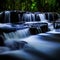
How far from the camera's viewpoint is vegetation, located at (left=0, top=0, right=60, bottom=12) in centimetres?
1853

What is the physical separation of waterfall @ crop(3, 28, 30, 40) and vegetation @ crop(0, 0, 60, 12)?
28.1ft

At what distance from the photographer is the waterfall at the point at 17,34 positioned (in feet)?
30.5

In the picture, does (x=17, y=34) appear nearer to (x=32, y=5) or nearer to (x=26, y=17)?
(x=26, y=17)

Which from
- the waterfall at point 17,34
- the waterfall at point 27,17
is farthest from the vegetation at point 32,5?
the waterfall at point 17,34

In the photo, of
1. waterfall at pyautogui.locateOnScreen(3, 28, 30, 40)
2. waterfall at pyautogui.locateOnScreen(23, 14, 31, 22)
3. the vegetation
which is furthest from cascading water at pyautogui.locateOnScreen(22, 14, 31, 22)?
the vegetation

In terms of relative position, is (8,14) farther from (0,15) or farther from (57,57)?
(57,57)

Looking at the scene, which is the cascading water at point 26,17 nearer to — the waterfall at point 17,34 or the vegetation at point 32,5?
the waterfall at point 17,34

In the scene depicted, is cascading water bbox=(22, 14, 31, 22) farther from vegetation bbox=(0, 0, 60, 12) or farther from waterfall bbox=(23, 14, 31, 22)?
vegetation bbox=(0, 0, 60, 12)

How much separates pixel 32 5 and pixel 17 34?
1034cm

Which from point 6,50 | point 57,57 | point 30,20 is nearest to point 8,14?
point 30,20

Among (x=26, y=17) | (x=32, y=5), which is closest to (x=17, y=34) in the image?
(x=26, y=17)

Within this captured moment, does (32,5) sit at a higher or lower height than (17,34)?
higher

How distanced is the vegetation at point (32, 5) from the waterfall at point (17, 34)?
8.56 m

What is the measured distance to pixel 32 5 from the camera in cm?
1980
